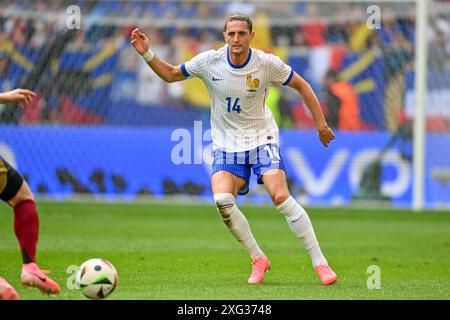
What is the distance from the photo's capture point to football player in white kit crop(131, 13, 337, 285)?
9.17 metres

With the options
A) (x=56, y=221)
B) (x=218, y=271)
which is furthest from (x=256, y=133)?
(x=56, y=221)

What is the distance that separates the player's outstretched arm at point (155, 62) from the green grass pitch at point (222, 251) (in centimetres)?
182

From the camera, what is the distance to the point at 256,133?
9.41 m

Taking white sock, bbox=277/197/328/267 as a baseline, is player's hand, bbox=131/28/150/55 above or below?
above

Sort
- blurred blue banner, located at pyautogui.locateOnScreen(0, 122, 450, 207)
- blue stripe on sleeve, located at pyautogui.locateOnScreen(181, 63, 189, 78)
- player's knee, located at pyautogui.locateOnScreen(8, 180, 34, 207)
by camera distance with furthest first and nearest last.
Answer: blurred blue banner, located at pyautogui.locateOnScreen(0, 122, 450, 207), blue stripe on sleeve, located at pyautogui.locateOnScreen(181, 63, 189, 78), player's knee, located at pyautogui.locateOnScreen(8, 180, 34, 207)

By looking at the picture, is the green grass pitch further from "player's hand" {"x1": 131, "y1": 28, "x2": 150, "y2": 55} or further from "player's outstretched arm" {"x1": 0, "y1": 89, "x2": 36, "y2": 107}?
"player's hand" {"x1": 131, "y1": 28, "x2": 150, "y2": 55}

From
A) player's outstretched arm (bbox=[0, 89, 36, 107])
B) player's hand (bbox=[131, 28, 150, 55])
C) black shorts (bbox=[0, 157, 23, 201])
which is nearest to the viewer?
player's outstretched arm (bbox=[0, 89, 36, 107])

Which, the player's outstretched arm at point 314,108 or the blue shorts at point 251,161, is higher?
the player's outstretched arm at point 314,108

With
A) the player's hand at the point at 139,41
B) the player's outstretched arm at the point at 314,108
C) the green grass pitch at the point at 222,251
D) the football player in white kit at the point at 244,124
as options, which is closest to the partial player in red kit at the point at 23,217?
the green grass pitch at the point at 222,251

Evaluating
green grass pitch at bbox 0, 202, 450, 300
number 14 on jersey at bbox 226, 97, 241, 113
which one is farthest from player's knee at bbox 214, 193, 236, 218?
number 14 on jersey at bbox 226, 97, 241, 113

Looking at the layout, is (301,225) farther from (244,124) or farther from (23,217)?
(23,217)

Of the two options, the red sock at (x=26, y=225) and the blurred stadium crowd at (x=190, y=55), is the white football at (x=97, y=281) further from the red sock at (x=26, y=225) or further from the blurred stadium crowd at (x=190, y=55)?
the blurred stadium crowd at (x=190, y=55)

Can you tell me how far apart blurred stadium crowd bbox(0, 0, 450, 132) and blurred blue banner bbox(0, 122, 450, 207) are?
1.59 ft

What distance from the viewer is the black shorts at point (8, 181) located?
755 cm
